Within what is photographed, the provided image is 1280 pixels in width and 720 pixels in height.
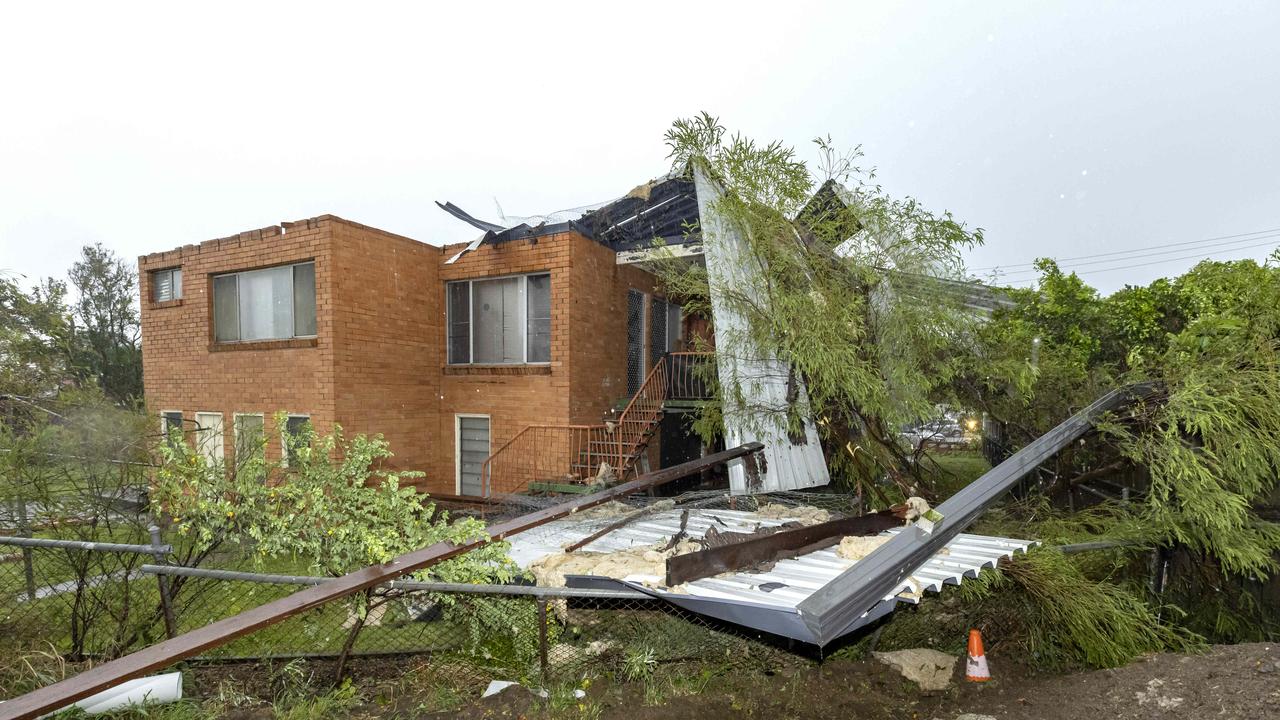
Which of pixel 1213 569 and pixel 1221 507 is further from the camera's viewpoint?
pixel 1213 569

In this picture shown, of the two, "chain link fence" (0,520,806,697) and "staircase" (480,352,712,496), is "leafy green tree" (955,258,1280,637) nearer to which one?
"chain link fence" (0,520,806,697)

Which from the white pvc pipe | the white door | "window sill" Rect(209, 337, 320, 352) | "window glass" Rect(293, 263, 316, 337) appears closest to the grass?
the white door

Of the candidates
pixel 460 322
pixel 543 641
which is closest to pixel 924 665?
pixel 543 641

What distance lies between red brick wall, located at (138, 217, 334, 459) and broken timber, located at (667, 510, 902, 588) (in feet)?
23.6

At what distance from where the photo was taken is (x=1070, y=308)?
36.5 feet

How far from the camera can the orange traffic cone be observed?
4191 mm

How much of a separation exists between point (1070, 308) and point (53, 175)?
6240 centimetres

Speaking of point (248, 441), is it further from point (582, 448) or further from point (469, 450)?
point (469, 450)

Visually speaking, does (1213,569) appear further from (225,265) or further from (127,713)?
(225,265)

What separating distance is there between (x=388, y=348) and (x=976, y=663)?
886cm

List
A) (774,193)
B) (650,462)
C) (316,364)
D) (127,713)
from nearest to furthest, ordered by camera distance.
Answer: (127,713) < (774,193) < (316,364) < (650,462)

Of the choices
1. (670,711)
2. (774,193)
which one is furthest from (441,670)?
(774,193)

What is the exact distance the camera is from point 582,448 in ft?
31.2

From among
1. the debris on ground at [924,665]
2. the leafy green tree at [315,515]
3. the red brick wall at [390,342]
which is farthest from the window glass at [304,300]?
the debris on ground at [924,665]
